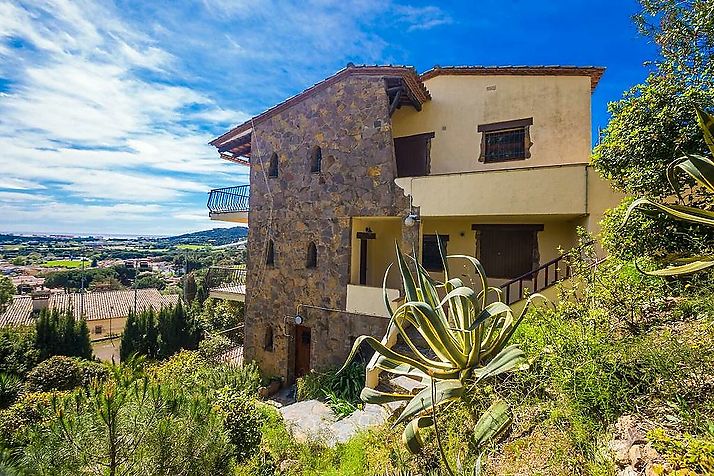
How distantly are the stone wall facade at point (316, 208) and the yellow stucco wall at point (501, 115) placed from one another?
1.92 metres

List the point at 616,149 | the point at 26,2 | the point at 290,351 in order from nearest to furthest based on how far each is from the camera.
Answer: the point at 616,149 → the point at 26,2 → the point at 290,351

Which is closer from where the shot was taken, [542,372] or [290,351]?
[542,372]

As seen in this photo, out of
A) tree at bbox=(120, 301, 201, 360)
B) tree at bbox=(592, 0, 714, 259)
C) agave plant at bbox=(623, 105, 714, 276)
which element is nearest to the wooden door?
tree at bbox=(120, 301, 201, 360)

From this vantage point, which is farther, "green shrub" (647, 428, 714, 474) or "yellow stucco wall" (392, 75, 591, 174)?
"yellow stucco wall" (392, 75, 591, 174)

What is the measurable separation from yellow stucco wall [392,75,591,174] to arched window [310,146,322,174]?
9.06ft

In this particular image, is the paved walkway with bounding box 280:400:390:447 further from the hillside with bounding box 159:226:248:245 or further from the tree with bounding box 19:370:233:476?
the hillside with bounding box 159:226:248:245

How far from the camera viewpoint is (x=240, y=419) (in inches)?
190

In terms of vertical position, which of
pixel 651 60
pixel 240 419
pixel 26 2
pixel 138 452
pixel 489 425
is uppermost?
pixel 26 2

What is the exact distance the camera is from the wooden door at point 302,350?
37.2 feet

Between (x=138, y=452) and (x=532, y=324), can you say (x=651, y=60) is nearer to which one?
(x=532, y=324)

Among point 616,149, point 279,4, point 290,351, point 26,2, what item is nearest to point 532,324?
point 616,149

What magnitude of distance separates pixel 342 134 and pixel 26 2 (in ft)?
23.2

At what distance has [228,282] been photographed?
50.5 feet

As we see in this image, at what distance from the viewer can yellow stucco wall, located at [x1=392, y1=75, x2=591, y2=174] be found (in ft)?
30.6
